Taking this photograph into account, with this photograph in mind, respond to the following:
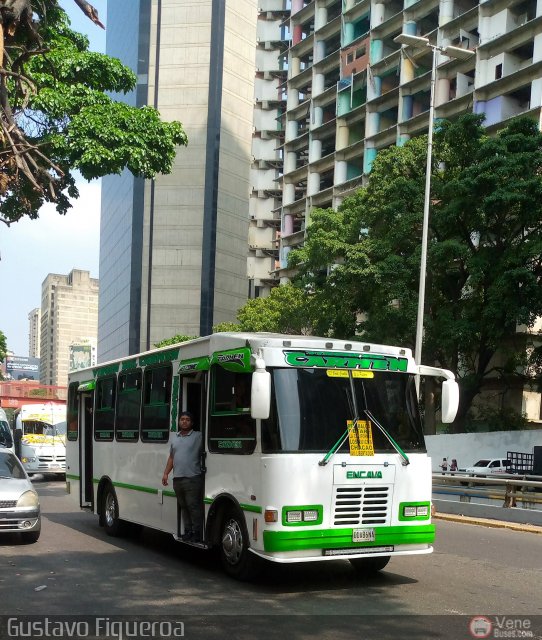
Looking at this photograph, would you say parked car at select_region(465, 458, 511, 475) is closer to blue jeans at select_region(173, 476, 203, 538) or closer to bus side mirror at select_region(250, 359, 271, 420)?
blue jeans at select_region(173, 476, 203, 538)

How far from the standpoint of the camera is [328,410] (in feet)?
31.2

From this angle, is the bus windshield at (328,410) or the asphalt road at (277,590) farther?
the bus windshield at (328,410)

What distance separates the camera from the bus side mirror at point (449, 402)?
9.89m

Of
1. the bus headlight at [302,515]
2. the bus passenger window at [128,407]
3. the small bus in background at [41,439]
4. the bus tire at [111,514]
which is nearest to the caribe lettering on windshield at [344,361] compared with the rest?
the bus headlight at [302,515]

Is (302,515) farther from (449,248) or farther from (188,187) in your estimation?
(188,187)

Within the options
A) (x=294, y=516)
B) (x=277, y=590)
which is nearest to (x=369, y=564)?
(x=277, y=590)

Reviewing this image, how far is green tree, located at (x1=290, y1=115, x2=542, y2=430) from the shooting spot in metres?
32.4

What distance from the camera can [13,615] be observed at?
7.70 meters

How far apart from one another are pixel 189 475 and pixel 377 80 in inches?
1948

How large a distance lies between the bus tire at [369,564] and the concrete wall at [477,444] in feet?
89.7

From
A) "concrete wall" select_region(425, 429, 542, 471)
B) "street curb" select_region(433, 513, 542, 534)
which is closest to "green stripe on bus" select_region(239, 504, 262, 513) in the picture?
Answer: "street curb" select_region(433, 513, 542, 534)

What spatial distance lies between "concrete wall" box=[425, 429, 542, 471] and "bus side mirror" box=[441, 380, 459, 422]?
90.3 ft

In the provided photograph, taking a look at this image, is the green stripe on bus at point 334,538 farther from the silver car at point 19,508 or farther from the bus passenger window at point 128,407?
the silver car at point 19,508

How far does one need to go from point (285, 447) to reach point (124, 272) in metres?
120
